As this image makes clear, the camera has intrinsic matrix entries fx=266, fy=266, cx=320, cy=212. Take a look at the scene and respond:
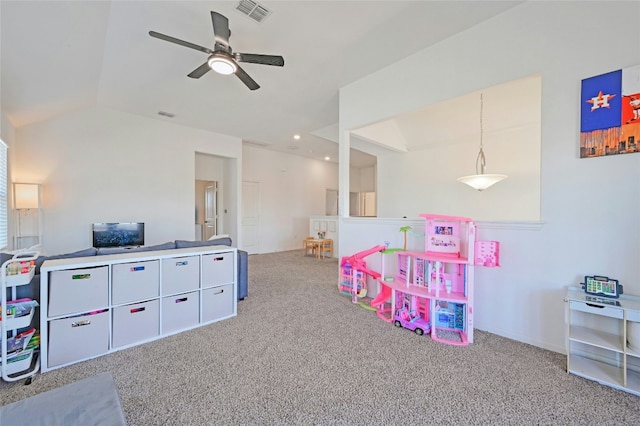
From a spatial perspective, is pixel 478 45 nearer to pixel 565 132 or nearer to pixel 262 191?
pixel 565 132

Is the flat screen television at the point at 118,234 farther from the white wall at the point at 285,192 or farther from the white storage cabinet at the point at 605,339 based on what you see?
the white storage cabinet at the point at 605,339

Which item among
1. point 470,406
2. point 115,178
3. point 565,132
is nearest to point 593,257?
point 565,132

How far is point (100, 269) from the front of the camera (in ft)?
7.43

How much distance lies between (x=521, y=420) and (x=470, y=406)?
0.26 metres

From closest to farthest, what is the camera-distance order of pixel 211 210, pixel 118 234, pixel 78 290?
pixel 78 290, pixel 118 234, pixel 211 210

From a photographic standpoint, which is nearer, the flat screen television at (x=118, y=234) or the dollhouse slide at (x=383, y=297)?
the dollhouse slide at (x=383, y=297)

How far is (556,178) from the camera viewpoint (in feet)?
7.54

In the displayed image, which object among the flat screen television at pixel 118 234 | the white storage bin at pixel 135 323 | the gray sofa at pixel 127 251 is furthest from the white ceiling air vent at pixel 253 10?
the flat screen television at pixel 118 234

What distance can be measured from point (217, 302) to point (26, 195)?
4.01 m

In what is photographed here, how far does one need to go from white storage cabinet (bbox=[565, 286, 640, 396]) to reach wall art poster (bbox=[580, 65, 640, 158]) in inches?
44.9

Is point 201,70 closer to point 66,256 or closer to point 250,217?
point 66,256

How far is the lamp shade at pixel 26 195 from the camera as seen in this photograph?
4188 millimetres

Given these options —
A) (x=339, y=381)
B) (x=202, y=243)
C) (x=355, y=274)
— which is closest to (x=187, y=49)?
(x=202, y=243)

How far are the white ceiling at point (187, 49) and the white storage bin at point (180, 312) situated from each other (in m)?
2.76
